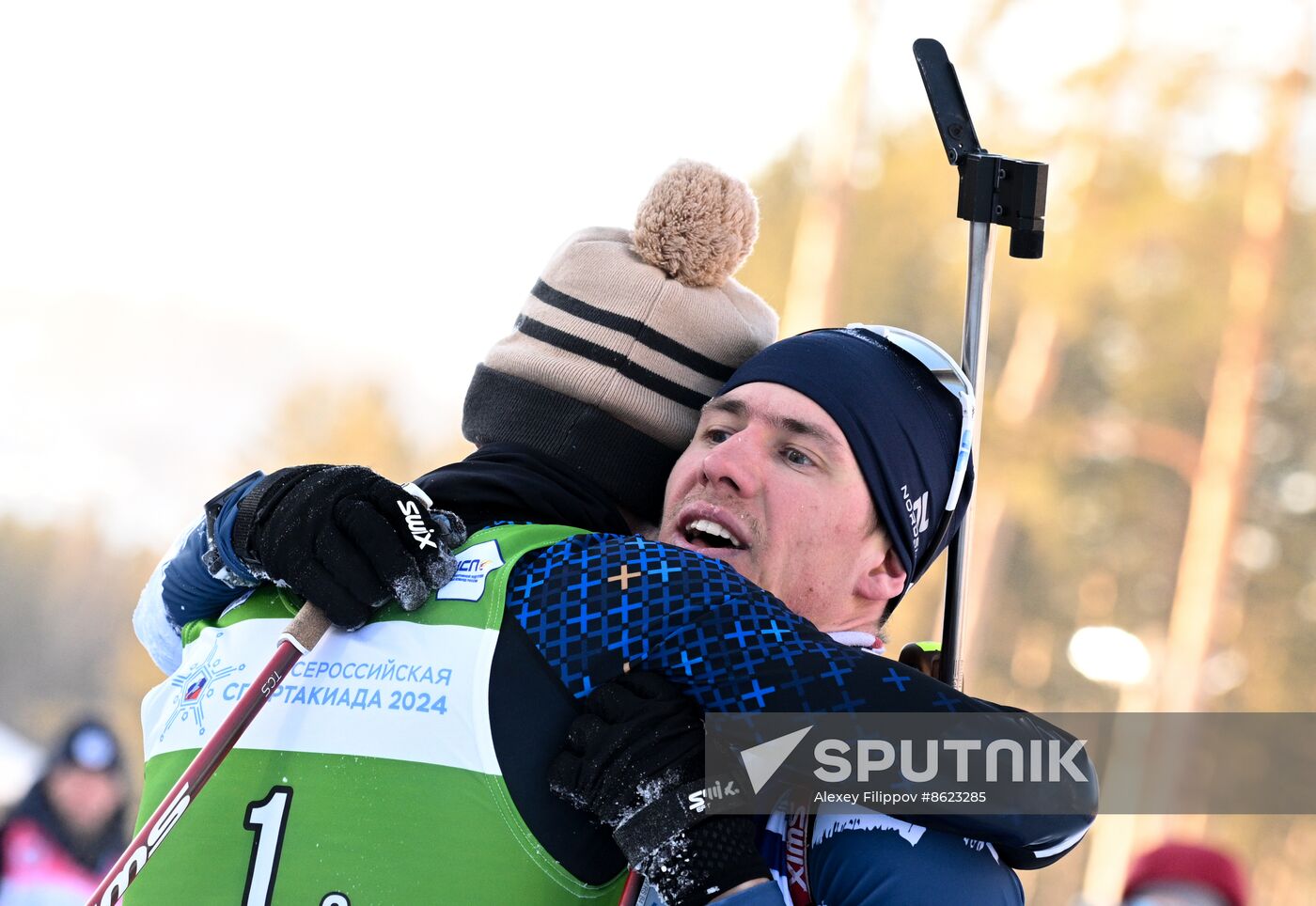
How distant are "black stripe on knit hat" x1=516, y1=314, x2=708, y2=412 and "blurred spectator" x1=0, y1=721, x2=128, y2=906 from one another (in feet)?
14.1

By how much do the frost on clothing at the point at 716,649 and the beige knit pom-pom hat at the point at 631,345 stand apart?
0.59 m

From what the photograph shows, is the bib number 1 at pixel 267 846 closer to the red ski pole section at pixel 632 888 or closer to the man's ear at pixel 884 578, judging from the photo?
the red ski pole section at pixel 632 888

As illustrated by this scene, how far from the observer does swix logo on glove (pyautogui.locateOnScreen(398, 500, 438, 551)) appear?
6.91ft

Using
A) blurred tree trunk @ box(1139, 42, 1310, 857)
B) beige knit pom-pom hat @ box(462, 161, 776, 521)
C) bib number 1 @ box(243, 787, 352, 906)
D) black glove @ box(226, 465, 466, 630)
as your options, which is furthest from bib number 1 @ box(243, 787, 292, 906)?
blurred tree trunk @ box(1139, 42, 1310, 857)

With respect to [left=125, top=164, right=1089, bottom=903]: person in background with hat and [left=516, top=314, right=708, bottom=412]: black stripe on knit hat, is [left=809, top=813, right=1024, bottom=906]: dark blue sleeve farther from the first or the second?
[left=516, top=314, right=708, bottom=412]: black stripe on knit hat

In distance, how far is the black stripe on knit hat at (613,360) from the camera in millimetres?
2691

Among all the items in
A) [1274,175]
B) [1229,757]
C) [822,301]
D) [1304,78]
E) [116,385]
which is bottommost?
[1229,757]

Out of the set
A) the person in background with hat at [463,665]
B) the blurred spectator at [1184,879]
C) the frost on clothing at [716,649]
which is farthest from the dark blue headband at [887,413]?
the blurred spectator at [1184,879]

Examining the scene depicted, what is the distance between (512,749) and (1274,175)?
19145 mm

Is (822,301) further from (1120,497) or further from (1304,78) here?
(1120,497)

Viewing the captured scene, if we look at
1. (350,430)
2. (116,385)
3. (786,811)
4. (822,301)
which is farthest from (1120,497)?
(786,811)

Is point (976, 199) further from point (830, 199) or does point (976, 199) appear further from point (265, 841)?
point (830, 199)

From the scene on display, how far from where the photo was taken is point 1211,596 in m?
18.6

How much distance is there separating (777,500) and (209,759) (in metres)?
1.05
